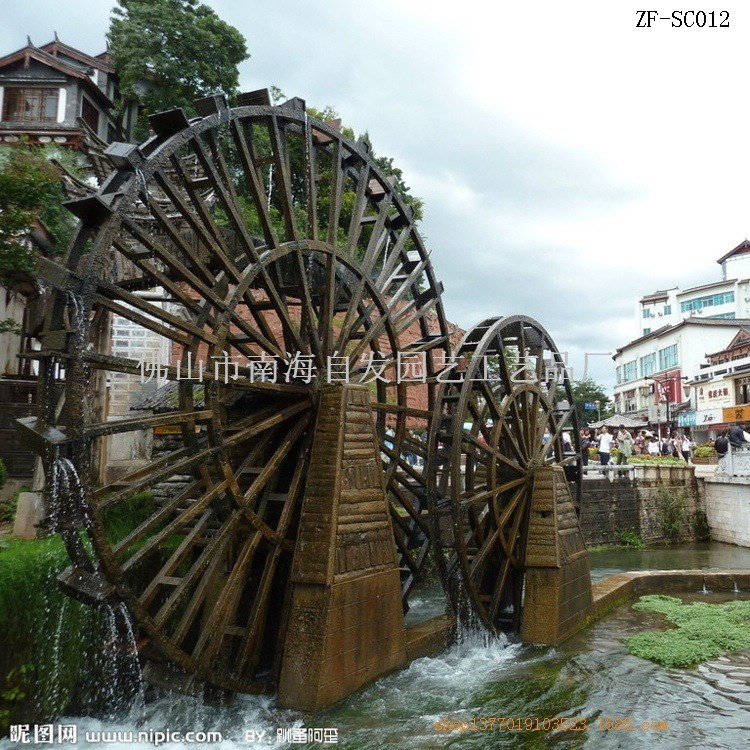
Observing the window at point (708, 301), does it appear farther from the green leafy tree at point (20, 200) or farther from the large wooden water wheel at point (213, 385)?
the green leafy tree at point (20, 200)

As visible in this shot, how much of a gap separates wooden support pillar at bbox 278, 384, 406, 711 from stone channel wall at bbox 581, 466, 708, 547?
1385 centimetres

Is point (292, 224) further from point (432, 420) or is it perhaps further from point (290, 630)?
point (290, 630)

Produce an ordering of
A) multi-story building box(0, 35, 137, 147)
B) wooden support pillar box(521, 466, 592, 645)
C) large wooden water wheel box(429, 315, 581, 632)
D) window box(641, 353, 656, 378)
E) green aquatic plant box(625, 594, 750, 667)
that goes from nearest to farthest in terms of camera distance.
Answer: green aquatic plant box(625, 594, 750, 667)
large wooden water wheel box(429, 315, 581, 632)
wooden support pillar box(521, 466, 592, 645)
multi-story building box(0, 35, 137, 147)
window box(641, 353, 656, 378)

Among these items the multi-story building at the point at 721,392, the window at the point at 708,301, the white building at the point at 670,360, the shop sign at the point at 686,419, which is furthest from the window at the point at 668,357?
the shop sign at the point at 686,419

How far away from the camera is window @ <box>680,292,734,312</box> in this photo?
4953 cm

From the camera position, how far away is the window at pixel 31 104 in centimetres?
2270

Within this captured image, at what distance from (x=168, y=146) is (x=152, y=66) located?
20.1m

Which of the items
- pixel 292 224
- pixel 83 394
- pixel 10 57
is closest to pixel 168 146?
pixel 292 224

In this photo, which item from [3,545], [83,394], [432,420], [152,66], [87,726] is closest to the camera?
[83,394]

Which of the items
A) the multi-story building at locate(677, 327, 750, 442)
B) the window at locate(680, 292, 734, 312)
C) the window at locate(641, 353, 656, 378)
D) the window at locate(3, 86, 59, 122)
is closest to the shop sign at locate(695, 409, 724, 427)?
the multi-story building at locate(677, 327, 750, 442)

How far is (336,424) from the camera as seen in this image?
6867 millimetres

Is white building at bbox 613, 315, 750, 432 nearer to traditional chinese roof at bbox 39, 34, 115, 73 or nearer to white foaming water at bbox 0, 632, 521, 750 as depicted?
traditional chinese roof at bbox 39, 34, 115, 73

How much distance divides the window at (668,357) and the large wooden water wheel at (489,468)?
40678 mm

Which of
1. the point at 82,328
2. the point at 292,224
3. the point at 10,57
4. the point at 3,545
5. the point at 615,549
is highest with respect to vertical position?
the point at 10,57
